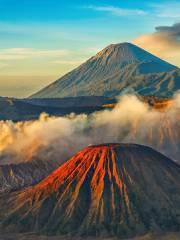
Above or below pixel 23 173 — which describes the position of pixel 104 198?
above

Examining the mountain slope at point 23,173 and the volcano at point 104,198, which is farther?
the mountain slope at point 23,173

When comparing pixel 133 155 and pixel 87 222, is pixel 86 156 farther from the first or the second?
pixel 87 222

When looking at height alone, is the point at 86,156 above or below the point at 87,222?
above

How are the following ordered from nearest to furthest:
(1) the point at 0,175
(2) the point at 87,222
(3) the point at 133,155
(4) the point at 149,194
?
(2) the point at 87,222, (4) the point at 149,194, (3) the point at 133,155, (1) the point at 0,175

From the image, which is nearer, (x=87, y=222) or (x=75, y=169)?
(x=87, y=222)

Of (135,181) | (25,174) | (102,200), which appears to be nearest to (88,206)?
(102,200)

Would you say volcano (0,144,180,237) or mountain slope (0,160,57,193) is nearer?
volcano (0,144,180,237)

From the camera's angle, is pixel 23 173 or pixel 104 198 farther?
pixel 23 173

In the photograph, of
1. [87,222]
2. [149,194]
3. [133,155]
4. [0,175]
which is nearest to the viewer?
[87,222]
